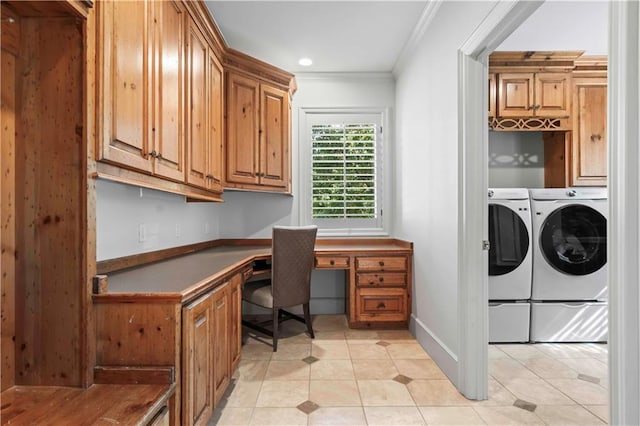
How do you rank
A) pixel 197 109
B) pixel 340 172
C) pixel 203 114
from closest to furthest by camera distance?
pixel 197 109 < pixel 203 114 < pixel 340 172

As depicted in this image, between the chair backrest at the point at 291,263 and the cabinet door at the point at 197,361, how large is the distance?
1.08 m

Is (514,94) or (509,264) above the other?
(514,94)

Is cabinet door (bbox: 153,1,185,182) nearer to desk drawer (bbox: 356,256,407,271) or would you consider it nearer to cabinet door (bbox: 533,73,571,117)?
desk drawer (bbox: 356,256,407,271)

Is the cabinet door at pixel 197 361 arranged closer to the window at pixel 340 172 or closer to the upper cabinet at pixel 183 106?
the upper cabinet at pixel 183 106

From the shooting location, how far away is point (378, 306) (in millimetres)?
3186

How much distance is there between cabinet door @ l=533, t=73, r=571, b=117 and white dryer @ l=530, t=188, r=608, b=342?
0.76m

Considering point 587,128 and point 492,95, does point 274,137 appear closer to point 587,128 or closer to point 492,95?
point 492,95

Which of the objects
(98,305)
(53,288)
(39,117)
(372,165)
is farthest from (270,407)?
(372,165)

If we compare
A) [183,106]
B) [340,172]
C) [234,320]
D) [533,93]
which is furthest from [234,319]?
[533,93]

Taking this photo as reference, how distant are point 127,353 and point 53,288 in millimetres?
341

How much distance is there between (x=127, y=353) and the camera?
121cm

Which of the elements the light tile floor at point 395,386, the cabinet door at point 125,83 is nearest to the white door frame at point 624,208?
the light tile floor at point 395,386

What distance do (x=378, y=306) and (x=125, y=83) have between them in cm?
268

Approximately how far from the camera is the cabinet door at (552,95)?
3.07 m
